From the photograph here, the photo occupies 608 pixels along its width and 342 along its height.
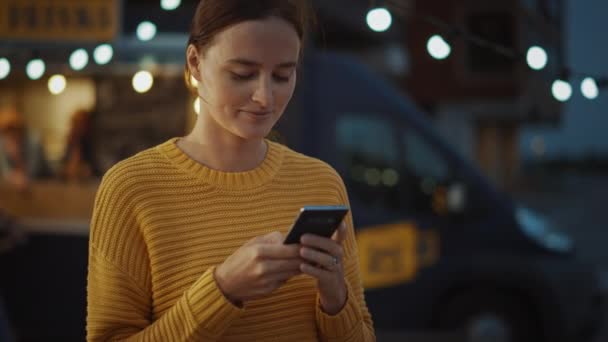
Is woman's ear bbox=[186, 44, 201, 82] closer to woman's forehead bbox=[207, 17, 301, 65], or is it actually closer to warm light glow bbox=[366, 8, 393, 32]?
woman's forehead bbox=[207, 17, 301, 65]

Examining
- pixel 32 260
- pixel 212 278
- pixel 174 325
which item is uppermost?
pixel 212 278

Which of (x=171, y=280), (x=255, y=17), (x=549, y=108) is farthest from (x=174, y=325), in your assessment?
(x=549, y=108)

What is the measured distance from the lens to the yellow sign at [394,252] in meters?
5.85

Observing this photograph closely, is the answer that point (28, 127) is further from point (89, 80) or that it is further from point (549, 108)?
point (549, 108)

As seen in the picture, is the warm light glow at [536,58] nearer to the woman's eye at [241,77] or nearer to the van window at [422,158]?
the woman's eye at [241,77]

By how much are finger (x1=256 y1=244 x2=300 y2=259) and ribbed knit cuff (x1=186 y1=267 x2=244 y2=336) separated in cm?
14

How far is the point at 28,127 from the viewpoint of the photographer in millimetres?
6539

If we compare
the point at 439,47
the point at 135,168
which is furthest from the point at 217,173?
the point at 439,47

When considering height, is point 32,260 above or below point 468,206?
below

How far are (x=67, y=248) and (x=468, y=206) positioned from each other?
9.24 feet

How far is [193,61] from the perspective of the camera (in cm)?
186

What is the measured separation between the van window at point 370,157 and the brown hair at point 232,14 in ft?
13.6

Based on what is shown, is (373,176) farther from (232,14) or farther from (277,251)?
(277,251)

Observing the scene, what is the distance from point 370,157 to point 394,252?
0.67m
